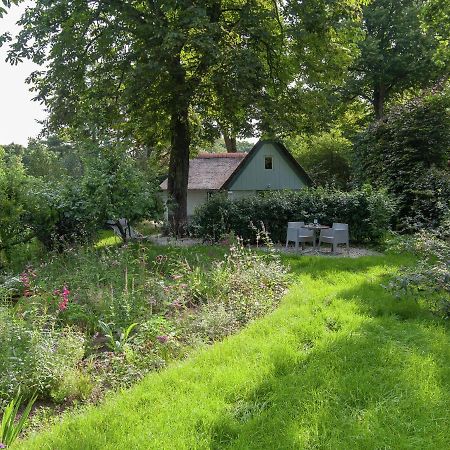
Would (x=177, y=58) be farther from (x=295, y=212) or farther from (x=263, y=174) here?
(x=263, y=174)

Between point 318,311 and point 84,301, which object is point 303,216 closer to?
point 318,311

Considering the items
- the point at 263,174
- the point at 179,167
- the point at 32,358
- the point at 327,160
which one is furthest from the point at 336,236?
the point at 327,160

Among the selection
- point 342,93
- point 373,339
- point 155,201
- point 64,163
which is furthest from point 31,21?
point 64,163

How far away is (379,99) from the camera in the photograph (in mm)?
24672

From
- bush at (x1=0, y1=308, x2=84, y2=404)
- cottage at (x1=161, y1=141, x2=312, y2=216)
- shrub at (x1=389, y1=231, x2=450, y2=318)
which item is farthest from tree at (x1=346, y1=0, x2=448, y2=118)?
bush at (x1=0, y1=308, x2=84, y2=404)

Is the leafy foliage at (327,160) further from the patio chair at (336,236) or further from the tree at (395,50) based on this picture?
the patio chair at (336,236)

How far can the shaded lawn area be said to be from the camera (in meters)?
2.67

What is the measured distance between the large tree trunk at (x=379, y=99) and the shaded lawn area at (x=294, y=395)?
22347 mm

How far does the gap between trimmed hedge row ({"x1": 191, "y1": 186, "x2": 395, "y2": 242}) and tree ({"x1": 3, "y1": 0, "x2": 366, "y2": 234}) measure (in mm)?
1664

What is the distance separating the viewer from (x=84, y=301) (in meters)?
5.50

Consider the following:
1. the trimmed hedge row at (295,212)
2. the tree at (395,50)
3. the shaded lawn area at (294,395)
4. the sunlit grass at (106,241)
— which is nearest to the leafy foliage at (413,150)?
the trimmed hedge row at (295,212)

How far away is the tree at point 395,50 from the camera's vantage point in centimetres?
2172

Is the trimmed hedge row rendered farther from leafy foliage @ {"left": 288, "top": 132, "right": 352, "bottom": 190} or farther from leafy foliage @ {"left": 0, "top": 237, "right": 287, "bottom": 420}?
leafy foliage @ {"left": 288, "top": 132, "right": 352, "bottom": 190}

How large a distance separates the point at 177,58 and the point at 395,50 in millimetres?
16295
